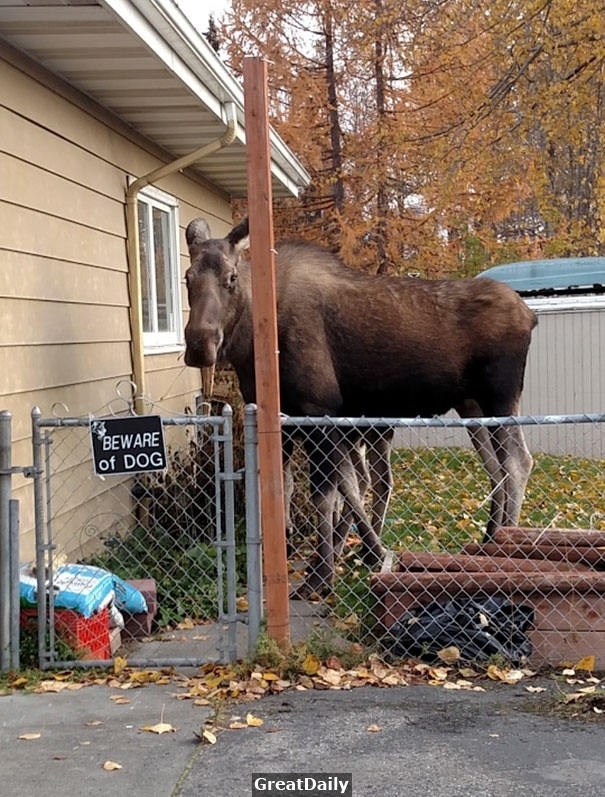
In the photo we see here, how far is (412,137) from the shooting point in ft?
54.1

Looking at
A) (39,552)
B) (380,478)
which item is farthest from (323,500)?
(39,552)

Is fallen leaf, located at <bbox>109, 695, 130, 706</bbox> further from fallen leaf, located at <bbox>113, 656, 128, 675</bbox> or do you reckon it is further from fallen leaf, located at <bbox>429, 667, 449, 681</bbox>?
fallen leaf, located at <bbox>429, 667, 449, 681</bbox>

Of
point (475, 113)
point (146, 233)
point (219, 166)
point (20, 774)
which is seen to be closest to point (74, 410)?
point (146, 233)

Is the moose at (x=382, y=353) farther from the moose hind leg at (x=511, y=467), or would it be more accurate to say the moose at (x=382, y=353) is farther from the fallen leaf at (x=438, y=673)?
the fallen leaf at (x=438, y=673)

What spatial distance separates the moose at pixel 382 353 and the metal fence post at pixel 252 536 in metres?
1.72

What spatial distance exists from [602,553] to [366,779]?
265 cm

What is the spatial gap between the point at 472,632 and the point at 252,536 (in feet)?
4.15

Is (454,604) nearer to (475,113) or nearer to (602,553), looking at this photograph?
(602,553)

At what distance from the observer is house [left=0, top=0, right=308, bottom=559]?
6441 millimetres

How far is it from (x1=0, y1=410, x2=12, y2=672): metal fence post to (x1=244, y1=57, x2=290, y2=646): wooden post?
1316 mm

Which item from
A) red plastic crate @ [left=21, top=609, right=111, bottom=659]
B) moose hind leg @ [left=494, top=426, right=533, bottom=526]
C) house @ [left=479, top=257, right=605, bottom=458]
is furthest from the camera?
house @ [left=479, top=257, right=605, bottom=458]

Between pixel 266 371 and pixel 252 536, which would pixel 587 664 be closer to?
pixel 252 536

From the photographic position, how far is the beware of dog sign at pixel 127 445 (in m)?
5.65

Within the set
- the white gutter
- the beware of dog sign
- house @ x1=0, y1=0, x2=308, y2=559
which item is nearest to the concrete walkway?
the beware of dog sign
